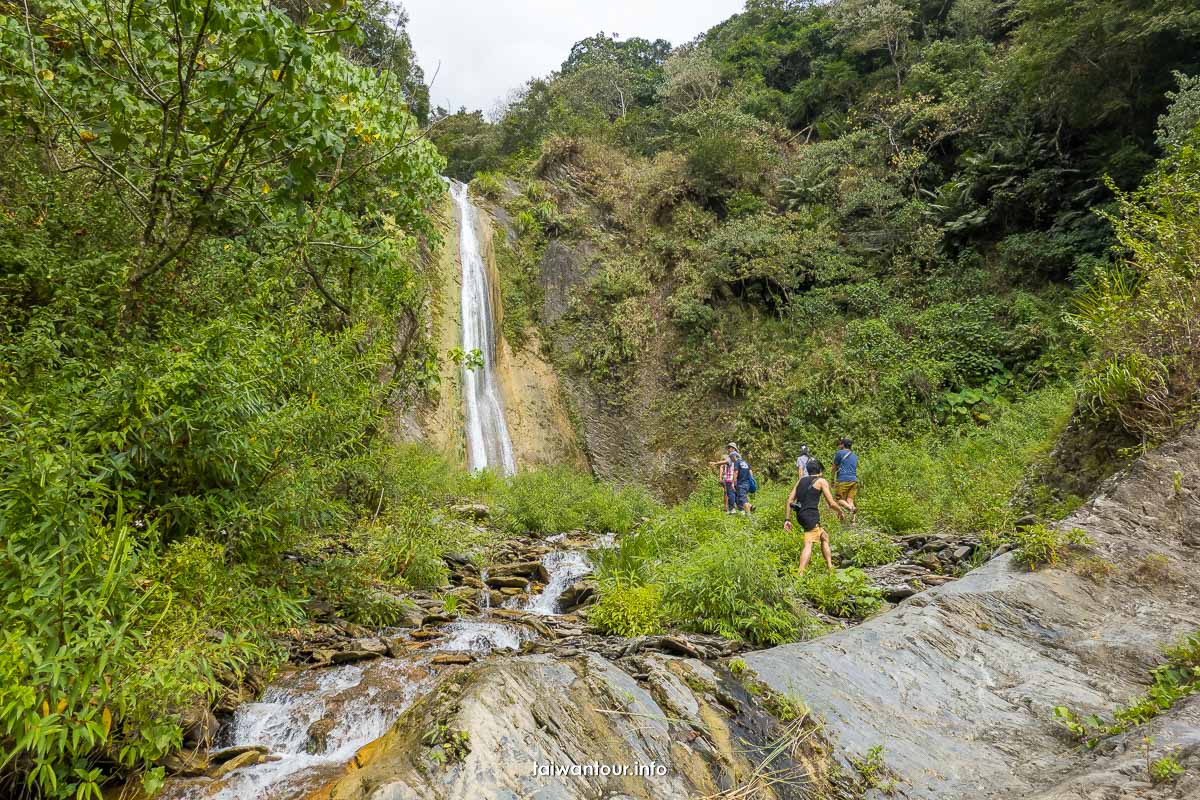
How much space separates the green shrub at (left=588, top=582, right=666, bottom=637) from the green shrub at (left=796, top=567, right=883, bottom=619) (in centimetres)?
136

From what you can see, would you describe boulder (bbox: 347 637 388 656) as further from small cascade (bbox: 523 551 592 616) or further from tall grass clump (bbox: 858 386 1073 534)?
tall grass clump (bbox: 858 386 1073 534)

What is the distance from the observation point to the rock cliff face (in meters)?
2.83

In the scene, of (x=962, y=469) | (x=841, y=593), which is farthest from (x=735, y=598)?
(x=962, y=469)

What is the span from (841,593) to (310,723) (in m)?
4.36

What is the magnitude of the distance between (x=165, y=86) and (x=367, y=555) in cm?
414

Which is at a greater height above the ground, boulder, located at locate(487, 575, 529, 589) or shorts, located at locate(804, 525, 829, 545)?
shorts, located at locate(804, 525, 829, 545)

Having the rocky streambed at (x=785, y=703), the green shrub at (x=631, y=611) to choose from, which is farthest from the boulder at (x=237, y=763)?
the green shrub at (x=631, y=611)

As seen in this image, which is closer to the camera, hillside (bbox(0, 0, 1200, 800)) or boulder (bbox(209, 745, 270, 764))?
hillside (bbox(0, 0, 1200, 800))

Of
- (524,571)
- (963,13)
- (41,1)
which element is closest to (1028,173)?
(963,13)

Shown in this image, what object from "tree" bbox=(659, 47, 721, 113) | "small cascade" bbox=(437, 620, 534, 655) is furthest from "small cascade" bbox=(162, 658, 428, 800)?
"tree" bbox=(659, 47, 721, 113)

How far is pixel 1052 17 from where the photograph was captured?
1259 cm

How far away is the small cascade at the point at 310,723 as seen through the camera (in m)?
3.18

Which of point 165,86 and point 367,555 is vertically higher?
point 165,86

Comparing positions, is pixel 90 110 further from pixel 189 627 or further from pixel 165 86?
pixel 189 627
